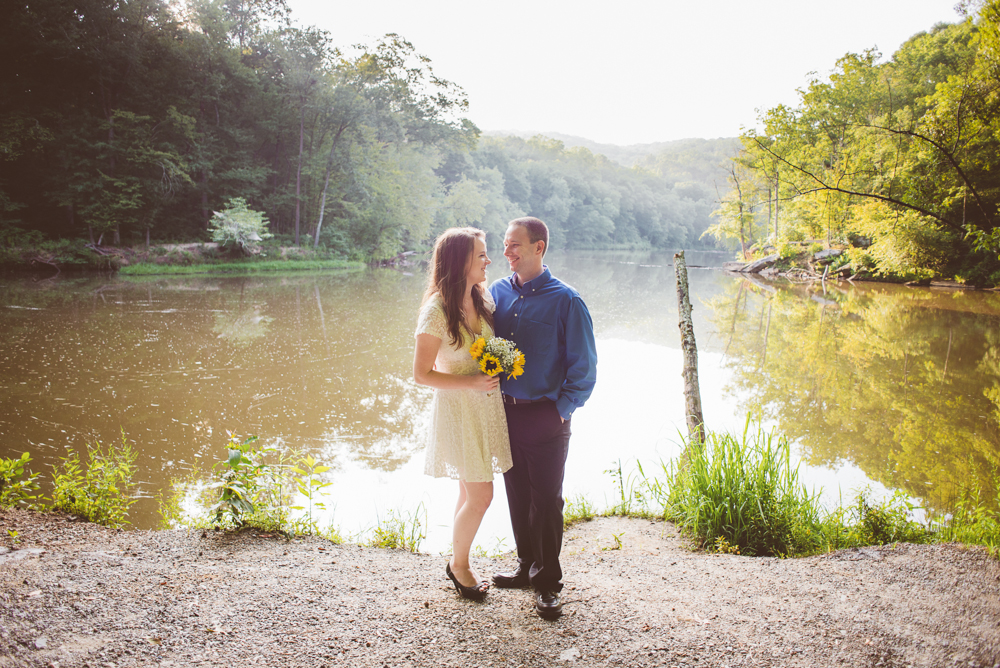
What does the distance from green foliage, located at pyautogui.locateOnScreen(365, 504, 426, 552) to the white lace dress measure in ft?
5.40

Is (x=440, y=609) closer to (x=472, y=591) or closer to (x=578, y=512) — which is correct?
(x=472, y=591)

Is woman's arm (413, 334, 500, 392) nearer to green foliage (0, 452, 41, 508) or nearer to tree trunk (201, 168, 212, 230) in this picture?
green foliage (0, 452, 41, 508)

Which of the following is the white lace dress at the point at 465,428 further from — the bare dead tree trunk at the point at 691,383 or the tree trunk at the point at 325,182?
the tree trunk at the point at 325,182

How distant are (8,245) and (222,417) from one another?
838 inches

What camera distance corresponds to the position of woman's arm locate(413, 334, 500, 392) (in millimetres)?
2518

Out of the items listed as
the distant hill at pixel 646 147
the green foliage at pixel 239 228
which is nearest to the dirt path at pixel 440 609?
the green foliage at pixel 239 228

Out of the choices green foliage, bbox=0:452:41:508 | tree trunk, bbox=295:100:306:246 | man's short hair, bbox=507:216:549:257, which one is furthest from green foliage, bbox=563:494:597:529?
tree trunk, bbox=295:100:306:246

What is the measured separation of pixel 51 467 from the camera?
16.7 feet

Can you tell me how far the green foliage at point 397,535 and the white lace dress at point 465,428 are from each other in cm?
165

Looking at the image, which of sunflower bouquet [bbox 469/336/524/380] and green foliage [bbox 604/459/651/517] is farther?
green foliage [bbox 604/459/651/517]

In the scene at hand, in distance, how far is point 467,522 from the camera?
9.00 ft

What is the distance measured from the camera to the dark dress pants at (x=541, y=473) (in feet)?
8.70

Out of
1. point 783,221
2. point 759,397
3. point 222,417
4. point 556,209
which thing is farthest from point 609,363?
point 556,209

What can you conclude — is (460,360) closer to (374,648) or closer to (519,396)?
(519,396)
